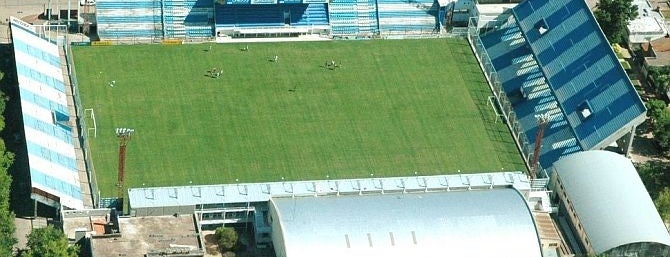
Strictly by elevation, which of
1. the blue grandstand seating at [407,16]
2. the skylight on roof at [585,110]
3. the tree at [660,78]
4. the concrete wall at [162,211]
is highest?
the blue grandstand seating at [407,16]

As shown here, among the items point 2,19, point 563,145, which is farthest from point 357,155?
point 2,19

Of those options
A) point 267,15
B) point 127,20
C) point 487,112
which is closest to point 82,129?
point 127,20

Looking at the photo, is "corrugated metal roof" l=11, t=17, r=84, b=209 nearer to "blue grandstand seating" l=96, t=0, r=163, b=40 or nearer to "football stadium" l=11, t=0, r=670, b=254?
"football stadium" l=11, t=0, r=670, b=254

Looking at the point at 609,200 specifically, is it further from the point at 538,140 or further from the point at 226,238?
the point at 226,238

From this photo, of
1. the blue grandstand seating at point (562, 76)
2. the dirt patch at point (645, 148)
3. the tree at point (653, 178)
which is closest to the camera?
the tree at point (653, 178)

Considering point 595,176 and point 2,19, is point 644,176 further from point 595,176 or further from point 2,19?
point 2,19

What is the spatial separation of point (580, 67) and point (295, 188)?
124ft

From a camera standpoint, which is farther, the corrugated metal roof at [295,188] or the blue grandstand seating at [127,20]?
the blue grandstand seating at [127,20]

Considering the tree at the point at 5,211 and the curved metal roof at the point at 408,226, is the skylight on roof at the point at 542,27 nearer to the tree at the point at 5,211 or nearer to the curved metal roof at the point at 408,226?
the curved metal roof at the point at 408,226

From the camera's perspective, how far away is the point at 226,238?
456 feet

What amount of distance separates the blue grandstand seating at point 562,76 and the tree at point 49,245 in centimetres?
5156

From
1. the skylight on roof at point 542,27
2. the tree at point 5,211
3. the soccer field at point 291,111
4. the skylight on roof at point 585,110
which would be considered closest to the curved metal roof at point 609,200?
the skylight on roof at point 585,110

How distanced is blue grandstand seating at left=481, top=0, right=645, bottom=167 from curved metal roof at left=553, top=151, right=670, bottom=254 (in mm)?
5237

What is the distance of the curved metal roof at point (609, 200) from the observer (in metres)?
138
